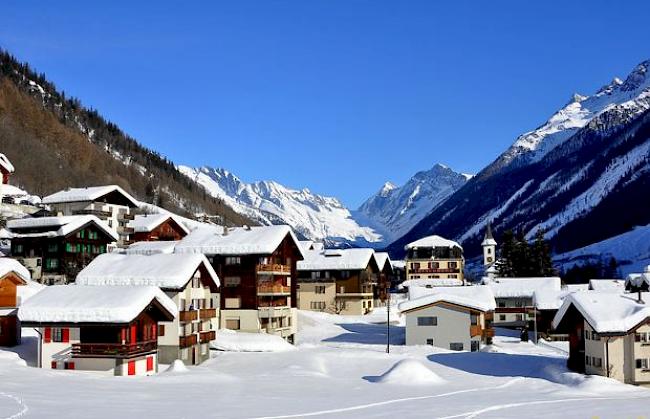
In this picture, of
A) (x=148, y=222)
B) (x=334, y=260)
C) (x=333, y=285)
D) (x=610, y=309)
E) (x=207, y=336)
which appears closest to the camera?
(x=610, y=309)

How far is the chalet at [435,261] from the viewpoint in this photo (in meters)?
157

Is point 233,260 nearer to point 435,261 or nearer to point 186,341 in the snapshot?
point 186,341

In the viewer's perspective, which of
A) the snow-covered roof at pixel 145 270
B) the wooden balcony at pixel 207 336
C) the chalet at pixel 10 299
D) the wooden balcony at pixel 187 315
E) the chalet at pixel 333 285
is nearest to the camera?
the chalet at pixel 10 299

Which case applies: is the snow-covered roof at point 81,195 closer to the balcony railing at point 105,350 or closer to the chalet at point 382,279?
the chalet at point 382,279

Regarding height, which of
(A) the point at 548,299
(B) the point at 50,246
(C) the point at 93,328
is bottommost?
(A) the point at 548,299

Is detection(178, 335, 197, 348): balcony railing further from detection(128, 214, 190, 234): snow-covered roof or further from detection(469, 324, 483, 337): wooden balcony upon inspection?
detection(128, 214, 190, 234): snow-covered roof

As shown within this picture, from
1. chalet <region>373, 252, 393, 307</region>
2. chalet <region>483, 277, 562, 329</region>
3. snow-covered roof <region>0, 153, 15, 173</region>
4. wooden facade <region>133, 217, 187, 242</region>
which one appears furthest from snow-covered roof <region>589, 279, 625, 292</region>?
snow-covered roof <region>0, 153, 15, 173</region>

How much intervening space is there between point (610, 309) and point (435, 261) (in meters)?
103

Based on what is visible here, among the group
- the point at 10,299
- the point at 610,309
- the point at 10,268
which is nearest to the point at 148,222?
the point at 10,299

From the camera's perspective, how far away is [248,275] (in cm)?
7550

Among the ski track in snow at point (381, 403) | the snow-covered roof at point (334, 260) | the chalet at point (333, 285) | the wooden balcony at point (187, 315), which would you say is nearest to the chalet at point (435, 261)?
the snow-covered roof at point (334, 260)

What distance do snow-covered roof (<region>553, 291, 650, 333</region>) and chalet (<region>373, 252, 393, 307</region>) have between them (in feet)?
210

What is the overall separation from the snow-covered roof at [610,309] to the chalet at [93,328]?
3011 centimetres

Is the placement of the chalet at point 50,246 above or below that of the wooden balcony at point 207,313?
above
